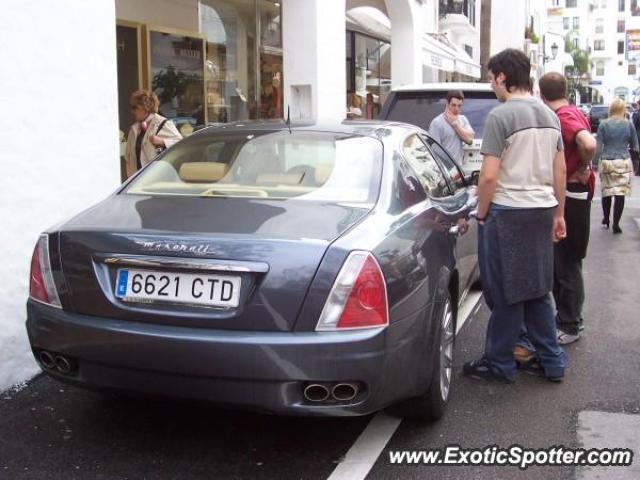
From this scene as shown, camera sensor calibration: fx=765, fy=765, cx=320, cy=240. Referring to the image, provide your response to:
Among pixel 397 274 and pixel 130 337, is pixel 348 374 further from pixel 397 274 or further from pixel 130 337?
pixel 130 337

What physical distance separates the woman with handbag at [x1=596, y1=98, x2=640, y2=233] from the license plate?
8.63 metres

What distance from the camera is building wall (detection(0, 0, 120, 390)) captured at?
4.48m

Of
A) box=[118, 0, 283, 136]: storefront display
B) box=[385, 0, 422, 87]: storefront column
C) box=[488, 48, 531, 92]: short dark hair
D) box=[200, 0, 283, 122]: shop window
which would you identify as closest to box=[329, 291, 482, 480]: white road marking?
box=[488, 48, 531, 92]: short dark hair

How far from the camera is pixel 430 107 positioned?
30.3ft

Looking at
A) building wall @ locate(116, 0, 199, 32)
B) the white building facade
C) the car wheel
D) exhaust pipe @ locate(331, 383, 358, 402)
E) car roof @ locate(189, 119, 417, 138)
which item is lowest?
the car wheel

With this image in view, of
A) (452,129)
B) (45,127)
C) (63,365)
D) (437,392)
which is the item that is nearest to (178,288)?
(63,365)

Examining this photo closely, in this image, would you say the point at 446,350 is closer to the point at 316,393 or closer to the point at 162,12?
the point at 316,393

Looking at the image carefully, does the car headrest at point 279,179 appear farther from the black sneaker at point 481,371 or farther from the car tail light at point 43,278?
the black sneaker at point 481,371

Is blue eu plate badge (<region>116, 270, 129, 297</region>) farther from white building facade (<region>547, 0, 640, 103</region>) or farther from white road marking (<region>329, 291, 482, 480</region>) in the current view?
white building facade (<region>547, 0, 640, 103</region>)

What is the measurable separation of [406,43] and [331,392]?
12.6 m

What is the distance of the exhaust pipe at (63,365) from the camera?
11.0 feet

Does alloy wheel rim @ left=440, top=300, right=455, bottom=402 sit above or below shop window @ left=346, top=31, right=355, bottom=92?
below

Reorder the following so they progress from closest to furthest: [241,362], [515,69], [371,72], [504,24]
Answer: [241,362] → [515,69] → [371,72] → [504,24]

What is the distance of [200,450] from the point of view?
3557 mm
